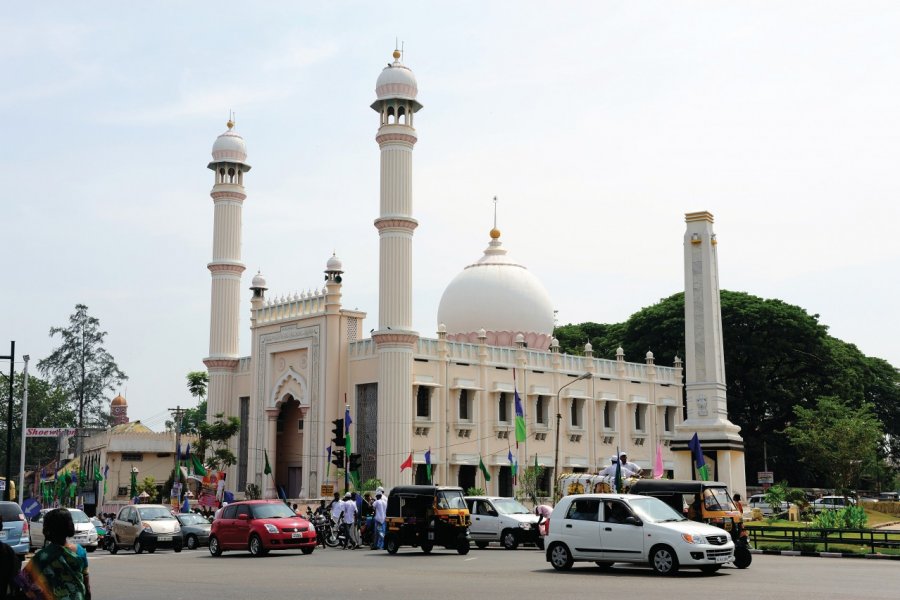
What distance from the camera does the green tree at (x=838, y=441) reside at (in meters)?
47.2

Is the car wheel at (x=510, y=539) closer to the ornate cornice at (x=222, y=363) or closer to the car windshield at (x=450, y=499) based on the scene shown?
the car windshield at (x=450, y=499)

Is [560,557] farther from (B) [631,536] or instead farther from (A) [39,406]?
(A) [39,406]

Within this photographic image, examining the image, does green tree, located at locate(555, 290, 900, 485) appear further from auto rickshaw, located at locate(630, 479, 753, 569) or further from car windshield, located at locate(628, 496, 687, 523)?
car windshield, located at locate(628, 496, 687, 523)

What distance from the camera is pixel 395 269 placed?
43562 mm

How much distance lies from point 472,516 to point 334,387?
19.0 meters

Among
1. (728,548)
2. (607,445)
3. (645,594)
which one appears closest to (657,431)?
(607,445)

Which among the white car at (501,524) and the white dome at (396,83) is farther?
the white dome at (396,83)

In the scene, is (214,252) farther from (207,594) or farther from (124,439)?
(207,594)

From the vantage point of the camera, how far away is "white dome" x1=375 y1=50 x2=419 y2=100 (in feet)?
148

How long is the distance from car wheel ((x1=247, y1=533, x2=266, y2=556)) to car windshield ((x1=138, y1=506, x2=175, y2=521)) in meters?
5.40

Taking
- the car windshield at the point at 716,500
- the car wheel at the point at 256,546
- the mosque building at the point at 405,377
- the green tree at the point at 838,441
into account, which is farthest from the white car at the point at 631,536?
the green tree at the point at 838,441

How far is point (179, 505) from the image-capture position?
4838 cm

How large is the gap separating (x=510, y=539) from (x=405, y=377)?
1661 cm

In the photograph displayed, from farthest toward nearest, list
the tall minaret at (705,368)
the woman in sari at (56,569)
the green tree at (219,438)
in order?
the green tree at (219,438) → the tall minaret at (705,368) → the woman in sari at (56,569)
